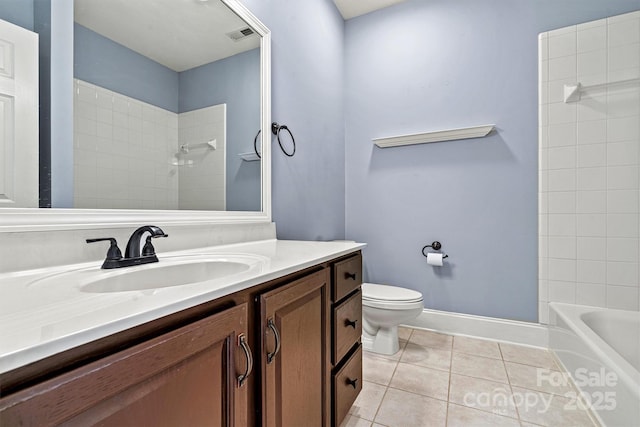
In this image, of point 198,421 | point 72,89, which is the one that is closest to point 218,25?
point 72,89

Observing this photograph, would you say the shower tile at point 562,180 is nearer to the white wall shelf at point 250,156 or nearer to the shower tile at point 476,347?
the shower tile at point 476,347

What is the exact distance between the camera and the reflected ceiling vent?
1.44 meters

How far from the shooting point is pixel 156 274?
88 centimetres

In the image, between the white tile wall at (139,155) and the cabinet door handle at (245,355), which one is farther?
the white tile wall at (139,155)

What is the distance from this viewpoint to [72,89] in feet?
2.86

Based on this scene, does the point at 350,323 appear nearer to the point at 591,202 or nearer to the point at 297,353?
the point at 297,353

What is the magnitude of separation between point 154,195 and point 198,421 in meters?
0.80

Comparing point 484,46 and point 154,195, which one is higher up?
point 484,46

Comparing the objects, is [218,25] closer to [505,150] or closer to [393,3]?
[393,3]

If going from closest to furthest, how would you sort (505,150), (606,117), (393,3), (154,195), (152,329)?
1. (152,329)
2. (154,195)
3. (606,117)
4. (505,150)
5. (393,3)

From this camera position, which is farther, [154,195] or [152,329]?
[154,195]

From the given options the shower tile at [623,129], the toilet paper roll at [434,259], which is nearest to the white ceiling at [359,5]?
the shower tile at [623,129]

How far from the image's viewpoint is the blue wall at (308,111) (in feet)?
5.82

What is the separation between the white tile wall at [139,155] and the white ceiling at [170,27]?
202 millimetres
